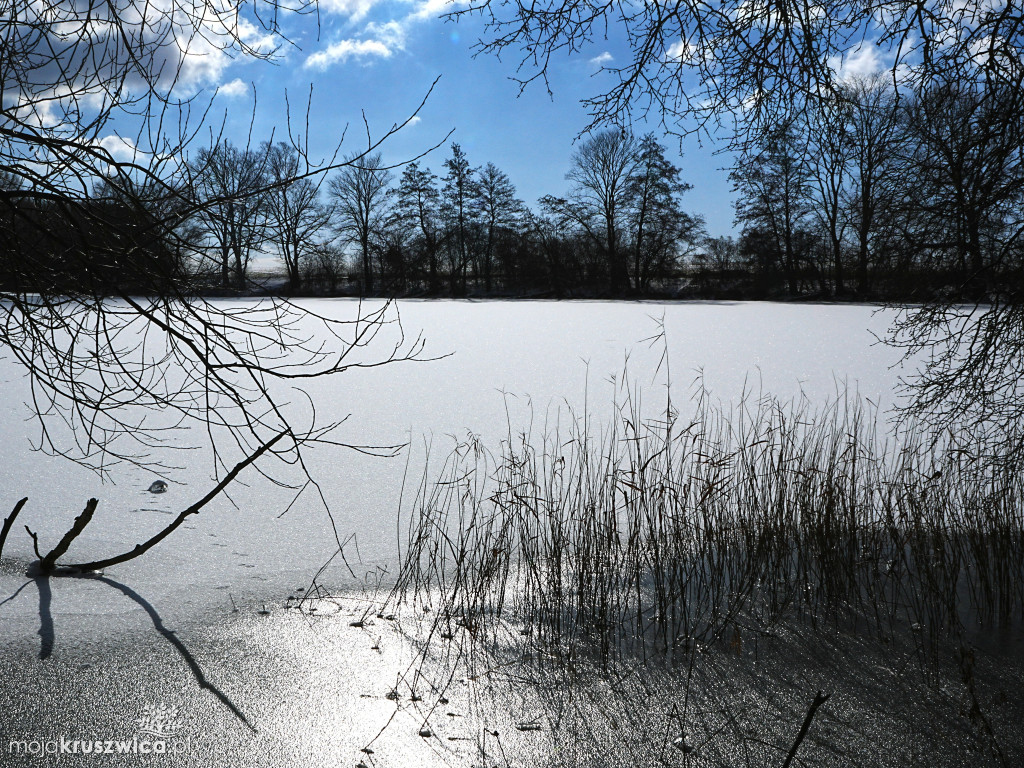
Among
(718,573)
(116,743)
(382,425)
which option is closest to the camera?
(116,743)

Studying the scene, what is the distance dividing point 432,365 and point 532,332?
3531 millimetres

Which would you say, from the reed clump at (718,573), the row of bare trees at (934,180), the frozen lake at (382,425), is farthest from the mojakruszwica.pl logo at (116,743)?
the row of bare trees at (934,180)

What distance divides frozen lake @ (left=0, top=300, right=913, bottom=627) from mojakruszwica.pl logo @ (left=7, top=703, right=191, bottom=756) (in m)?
0.73

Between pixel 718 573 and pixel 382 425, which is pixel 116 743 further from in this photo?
pixel 382 425

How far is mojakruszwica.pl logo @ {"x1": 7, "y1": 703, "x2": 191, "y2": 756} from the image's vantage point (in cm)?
177

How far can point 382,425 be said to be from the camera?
5559mm

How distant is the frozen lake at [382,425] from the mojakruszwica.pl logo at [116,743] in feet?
2.41

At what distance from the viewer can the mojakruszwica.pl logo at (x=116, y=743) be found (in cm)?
177

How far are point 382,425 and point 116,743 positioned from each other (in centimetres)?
379

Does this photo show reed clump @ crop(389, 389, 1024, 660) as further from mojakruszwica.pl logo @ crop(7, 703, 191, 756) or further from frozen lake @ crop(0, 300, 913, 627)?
mojakruszwica.pl logo @ crop(7, 703, 191, 756)

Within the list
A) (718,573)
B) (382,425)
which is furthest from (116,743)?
(382,425)

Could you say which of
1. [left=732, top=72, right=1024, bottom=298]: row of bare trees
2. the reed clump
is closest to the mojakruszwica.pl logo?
the reed clump

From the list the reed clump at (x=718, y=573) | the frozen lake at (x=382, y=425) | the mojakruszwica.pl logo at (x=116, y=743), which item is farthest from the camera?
the frozen lake at (x=382, y=425)

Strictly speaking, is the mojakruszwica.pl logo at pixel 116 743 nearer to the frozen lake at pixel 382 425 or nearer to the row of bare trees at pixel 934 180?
the frozen lake at pixel 382 425
